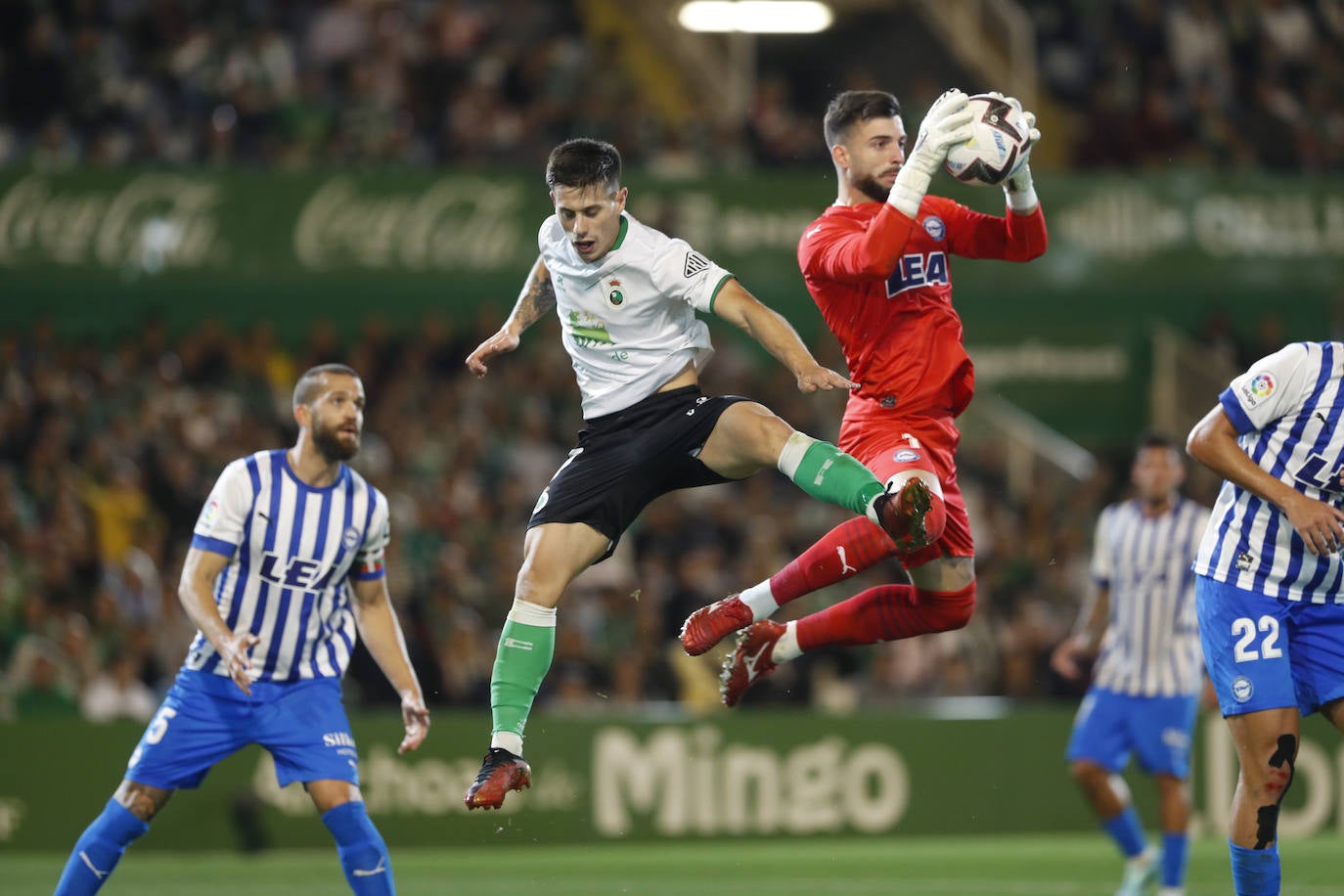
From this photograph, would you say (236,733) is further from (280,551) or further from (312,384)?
(312,384)

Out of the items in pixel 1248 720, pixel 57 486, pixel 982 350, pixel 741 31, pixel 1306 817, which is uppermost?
pixel 741 31

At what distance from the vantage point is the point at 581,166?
6488 mm

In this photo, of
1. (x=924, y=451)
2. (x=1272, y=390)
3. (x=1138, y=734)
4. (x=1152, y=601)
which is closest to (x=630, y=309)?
(x=924, y=451)

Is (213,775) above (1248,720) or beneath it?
beneath

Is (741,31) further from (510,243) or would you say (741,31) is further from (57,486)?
(57,486)

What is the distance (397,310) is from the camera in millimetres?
18000

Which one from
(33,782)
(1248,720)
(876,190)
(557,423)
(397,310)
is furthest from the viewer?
(397,310)

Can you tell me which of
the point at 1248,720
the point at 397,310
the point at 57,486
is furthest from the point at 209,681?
the point at 397,310

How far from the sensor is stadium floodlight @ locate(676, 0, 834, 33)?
1820 centimetres

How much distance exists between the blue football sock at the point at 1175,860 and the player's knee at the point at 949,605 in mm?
3487

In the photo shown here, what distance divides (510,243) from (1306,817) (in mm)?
7996

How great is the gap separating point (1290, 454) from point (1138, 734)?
4.11 metres

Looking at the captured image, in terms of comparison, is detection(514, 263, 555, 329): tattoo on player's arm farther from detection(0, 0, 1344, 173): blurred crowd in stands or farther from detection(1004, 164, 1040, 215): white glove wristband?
detection(0, 0, 1344, 173): blurred crowd in stands

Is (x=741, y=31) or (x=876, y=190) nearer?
(x=876, y=190)
